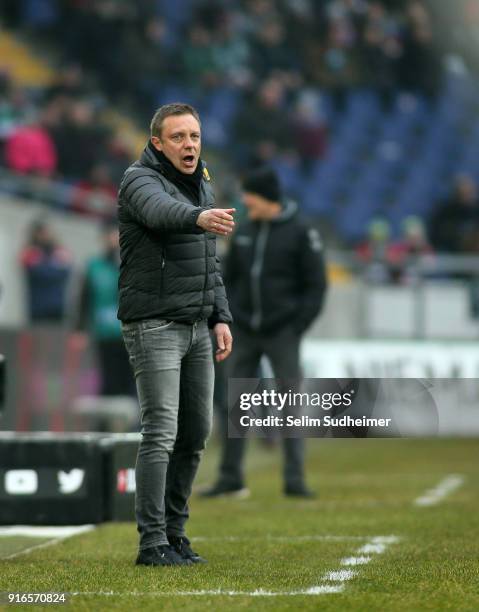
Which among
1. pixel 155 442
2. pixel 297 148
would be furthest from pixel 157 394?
pixel 297 148

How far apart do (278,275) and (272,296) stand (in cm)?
16

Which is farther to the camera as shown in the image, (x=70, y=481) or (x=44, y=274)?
(x=44, y=274)

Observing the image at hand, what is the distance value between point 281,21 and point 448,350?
26.0 ft

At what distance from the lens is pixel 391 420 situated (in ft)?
20.3

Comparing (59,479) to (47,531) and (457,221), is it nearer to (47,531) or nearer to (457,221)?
(47,531)

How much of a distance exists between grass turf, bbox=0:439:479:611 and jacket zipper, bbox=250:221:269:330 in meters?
1.20

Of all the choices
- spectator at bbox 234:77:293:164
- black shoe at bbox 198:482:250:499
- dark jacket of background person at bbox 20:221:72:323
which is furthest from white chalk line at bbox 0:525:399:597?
spectator at bbox 234:77:293:164

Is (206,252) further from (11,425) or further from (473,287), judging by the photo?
(473,287)

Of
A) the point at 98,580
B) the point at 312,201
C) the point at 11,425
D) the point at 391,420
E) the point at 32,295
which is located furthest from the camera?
the point at 312,201

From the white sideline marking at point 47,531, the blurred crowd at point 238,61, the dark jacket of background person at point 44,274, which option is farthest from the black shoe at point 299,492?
the blurred crowd at point 238,61

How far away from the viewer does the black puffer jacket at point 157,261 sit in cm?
612

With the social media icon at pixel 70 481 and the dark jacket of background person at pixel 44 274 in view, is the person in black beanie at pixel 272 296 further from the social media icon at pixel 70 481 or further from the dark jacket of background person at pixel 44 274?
the dark jacket of background person at pixel 44 274

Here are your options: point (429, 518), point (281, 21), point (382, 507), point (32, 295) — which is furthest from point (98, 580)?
point (281, 21)

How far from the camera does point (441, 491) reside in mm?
10461
